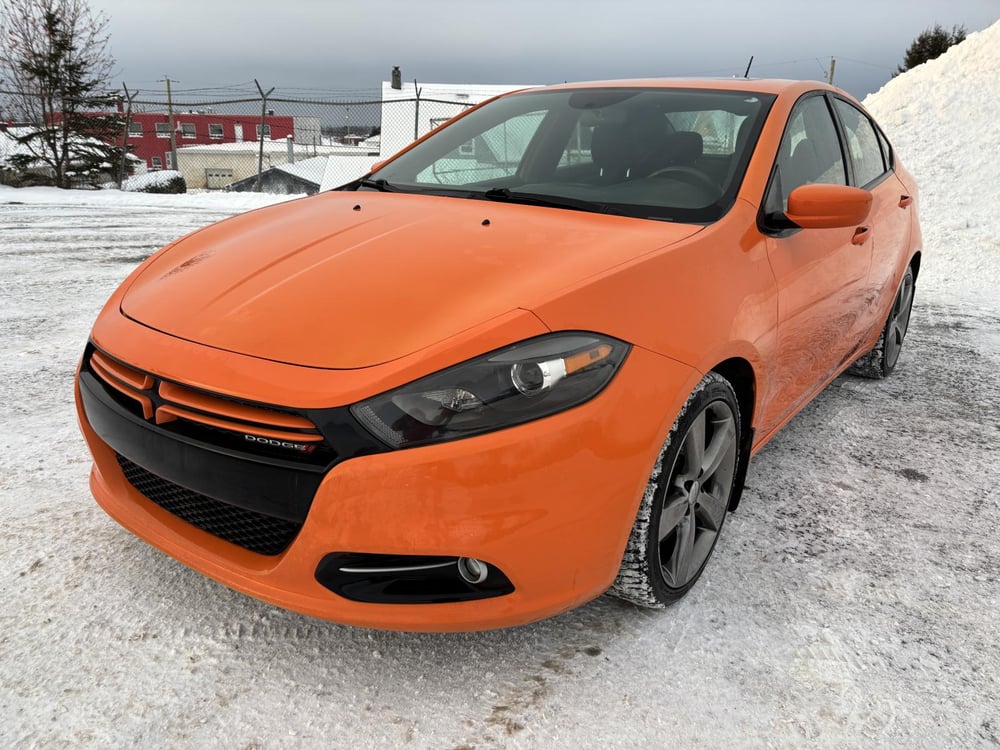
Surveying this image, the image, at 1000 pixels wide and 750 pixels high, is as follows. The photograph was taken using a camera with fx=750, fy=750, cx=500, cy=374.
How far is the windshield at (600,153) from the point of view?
7.87 feet

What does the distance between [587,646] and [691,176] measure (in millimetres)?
1495

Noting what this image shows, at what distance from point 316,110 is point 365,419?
1565 centimetres

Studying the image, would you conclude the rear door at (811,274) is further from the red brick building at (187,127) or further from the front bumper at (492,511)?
the red brick building at (187,127)

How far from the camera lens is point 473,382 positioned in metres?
1.55

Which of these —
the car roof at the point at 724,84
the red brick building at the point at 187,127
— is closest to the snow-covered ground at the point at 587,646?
the car roof at the point at 724,84

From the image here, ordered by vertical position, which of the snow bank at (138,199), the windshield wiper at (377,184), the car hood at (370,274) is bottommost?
the snow bank at (138,199)

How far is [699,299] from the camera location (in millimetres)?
1907

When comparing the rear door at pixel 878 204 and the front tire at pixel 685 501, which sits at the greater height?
the rear door at pixel 878 204

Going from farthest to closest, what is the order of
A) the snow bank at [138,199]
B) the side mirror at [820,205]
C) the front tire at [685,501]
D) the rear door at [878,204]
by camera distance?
the snow bank at [138,199]
the rear door at [878,204]
the side mirror at [820,205]
the front tire at [685,501]

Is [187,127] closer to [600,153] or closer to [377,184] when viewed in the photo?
[377,184]

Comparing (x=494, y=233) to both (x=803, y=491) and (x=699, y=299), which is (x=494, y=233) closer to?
(x=699, y=299)

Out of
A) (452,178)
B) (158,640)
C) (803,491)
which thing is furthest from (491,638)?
(452,178)

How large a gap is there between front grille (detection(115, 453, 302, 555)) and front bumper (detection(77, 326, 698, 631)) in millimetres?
23

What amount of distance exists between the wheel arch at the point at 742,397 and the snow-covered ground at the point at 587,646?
0.81ft
